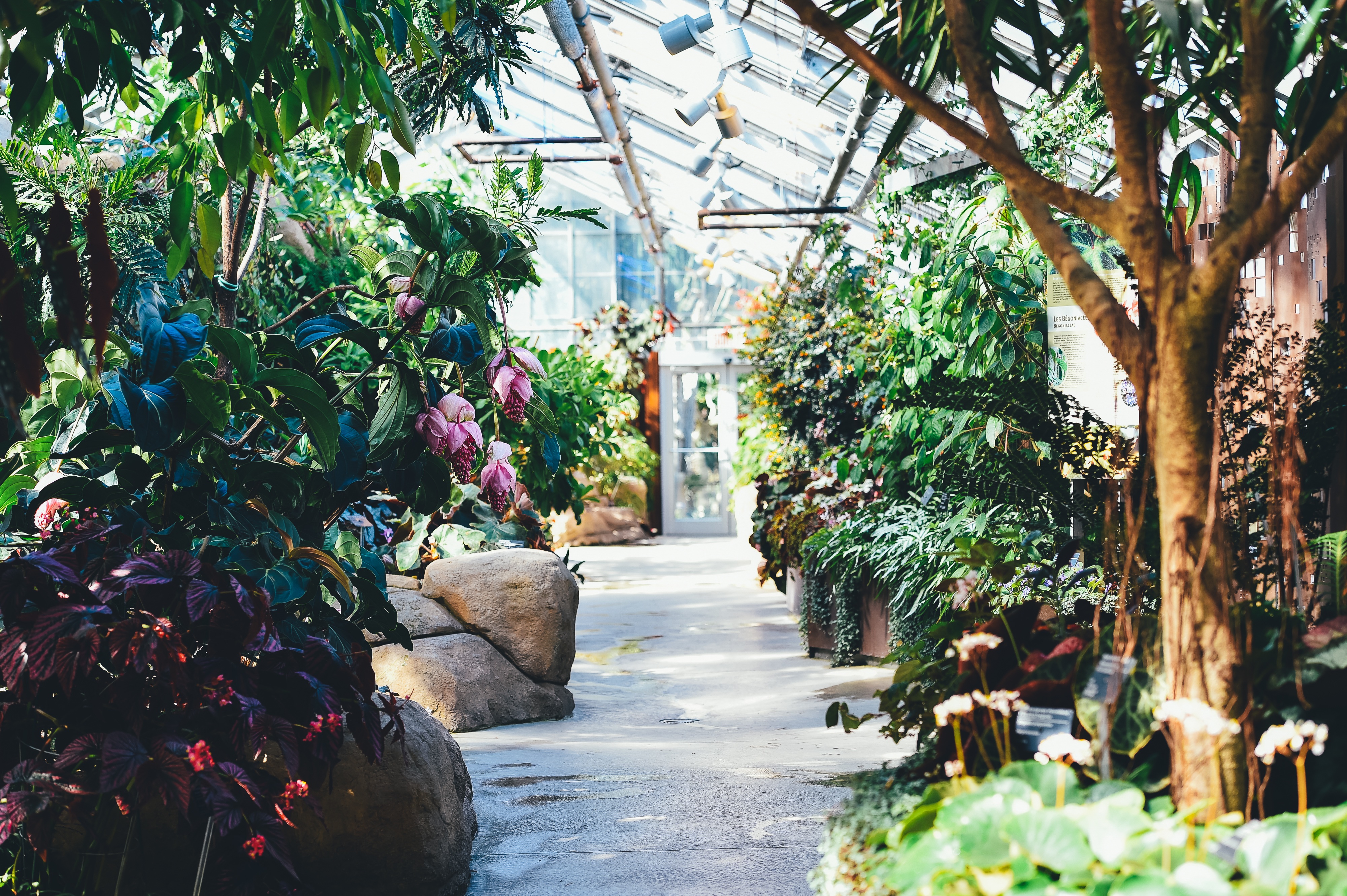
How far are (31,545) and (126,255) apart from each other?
0.63 meters

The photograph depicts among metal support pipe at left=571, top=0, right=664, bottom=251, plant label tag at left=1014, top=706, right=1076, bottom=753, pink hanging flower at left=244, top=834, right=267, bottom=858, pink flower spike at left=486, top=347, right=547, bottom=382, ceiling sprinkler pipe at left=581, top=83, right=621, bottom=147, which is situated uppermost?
metal support pipe at left=571, top=0, right=664, bottom=251

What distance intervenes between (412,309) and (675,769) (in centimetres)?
185

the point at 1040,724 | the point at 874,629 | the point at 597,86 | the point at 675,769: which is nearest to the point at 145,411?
the point at 1040,724

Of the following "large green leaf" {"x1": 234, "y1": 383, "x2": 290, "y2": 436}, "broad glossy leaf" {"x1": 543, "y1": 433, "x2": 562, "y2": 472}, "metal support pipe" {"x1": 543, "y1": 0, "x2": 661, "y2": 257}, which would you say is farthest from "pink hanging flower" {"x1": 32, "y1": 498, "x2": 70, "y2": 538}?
"metal support pipe" {"x1": 543, "y1": 0, "x2": 661, "y2": 257}

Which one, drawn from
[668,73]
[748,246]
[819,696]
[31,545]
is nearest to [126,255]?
[31,545]

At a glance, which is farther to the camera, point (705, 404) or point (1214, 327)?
point (705, 404)

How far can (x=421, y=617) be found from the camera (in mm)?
4301

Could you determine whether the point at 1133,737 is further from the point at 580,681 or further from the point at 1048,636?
the point at 580,681

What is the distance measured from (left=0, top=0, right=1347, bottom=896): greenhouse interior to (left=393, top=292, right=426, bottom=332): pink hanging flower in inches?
0.9

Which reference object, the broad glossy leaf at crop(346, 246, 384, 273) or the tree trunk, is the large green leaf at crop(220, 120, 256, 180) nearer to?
the broad glossy leaf at crop(346, 246, 384, 273)

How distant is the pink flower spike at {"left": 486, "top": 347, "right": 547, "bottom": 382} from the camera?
7.40 ft

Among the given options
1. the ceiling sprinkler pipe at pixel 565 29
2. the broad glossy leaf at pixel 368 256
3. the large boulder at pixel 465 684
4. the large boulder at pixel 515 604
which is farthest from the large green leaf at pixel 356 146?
the ceiling sprinkler pipe at pixel 565 29

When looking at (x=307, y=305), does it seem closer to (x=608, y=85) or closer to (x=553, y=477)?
(x=553, y=477)

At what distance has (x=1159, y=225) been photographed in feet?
4.27
